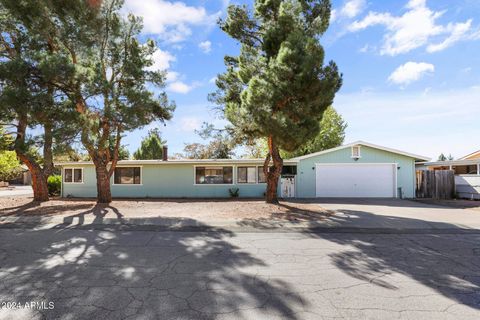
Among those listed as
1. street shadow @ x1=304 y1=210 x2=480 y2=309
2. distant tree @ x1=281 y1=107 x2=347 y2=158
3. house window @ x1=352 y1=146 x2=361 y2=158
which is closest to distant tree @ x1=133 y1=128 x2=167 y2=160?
distant tree @ x1=281 y1=107 x2=347 y2=158

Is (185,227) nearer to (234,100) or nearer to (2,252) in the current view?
(2,252)

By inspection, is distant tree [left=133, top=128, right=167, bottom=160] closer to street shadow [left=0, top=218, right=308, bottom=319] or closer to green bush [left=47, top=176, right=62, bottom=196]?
green bush [left=47, top=176, right=62, bottom=196]

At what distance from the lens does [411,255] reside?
18.5 feet

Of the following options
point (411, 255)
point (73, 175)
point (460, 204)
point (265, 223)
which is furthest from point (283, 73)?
point (73, 175)

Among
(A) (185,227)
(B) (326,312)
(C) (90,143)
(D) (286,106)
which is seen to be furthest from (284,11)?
(B) (326,312)

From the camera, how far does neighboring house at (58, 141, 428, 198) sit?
18250 millimetres

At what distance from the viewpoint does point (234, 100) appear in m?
13.9

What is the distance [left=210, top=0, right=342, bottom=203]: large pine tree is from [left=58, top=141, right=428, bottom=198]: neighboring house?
5.90m

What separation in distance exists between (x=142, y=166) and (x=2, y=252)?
13816 millimetres

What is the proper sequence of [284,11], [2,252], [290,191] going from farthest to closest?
[290,191], [284,11], [2,252]

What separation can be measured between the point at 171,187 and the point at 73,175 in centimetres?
706

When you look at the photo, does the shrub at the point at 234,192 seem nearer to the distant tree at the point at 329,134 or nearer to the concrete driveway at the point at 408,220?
the concrete driveway at the point at 408,220

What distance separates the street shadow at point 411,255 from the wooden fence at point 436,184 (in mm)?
10637

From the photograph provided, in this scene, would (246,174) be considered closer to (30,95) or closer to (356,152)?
(356,152)
